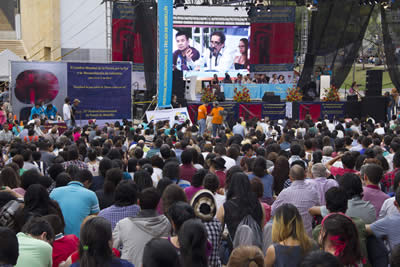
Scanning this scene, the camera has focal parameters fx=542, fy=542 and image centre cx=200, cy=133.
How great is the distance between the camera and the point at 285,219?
4004 mm

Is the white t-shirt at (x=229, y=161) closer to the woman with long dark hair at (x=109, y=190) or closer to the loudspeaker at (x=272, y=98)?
the woman with long dark hair at (x=109, y=190)

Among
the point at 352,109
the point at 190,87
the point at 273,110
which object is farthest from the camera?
the point at 190,87

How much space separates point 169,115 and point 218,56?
12.1 metres

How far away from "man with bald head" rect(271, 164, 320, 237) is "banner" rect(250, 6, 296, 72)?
22.1 m

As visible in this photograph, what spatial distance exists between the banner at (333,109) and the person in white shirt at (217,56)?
911 cm

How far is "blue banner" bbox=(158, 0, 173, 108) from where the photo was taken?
59.7 feet

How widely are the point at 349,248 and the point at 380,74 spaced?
2126 cm

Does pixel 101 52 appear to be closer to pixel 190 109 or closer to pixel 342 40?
pixel 190 109

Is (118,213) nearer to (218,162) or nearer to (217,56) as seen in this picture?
(218,162)

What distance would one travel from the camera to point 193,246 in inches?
137

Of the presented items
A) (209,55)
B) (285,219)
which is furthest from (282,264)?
(209,55)

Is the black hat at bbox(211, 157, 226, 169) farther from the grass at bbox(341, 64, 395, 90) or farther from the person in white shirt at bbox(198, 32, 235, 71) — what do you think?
the grass at bbox(341, 64, 395, 90)

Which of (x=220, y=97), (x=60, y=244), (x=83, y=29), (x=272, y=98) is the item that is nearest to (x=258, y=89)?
(x=272, y=98)

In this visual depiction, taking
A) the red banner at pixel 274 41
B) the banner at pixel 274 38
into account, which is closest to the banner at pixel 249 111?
the banner at pixel 274 38
